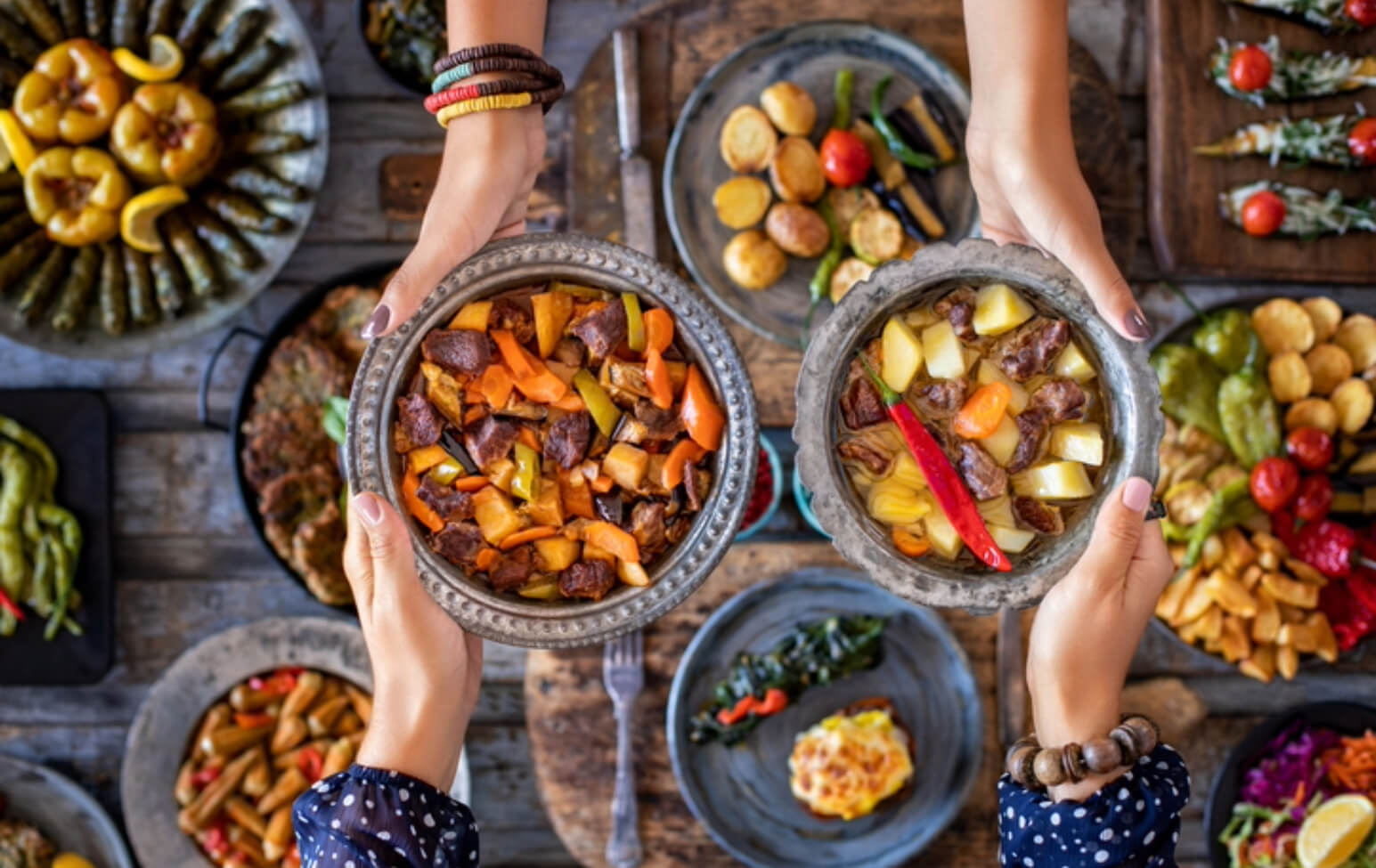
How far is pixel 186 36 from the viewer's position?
3393 millimetres

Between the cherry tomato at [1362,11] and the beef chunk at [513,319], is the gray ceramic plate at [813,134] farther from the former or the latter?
the cherry tomato at [1362,11]

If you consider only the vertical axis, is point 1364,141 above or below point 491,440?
above

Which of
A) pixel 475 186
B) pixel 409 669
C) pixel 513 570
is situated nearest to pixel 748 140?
pixel 475 186

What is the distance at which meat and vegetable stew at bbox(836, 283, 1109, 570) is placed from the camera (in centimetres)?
222

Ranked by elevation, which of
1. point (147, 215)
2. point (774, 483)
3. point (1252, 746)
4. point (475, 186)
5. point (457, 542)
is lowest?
point (1252, 746)

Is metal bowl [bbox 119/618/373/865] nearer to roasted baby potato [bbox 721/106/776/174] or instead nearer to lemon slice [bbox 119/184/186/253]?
lemon slice [bbox 119/184/186/253]

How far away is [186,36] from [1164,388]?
11.3 feet

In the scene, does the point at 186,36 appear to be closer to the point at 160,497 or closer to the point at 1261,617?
the point at 160,497

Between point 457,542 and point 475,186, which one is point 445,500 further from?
point 475,186

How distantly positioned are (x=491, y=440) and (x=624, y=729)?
56.0 inches

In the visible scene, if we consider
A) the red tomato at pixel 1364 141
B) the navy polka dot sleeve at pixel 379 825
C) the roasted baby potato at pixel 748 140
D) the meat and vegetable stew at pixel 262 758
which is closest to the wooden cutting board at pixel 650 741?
the meat and vegetable stew at pixel 262 758

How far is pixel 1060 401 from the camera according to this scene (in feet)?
7.22

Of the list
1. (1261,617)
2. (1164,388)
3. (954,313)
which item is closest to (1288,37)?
(1164,388)

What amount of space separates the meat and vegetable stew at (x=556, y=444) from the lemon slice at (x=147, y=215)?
168cm
